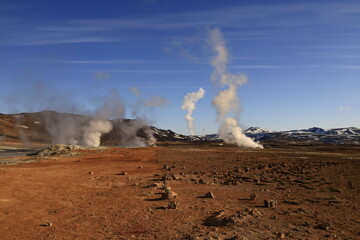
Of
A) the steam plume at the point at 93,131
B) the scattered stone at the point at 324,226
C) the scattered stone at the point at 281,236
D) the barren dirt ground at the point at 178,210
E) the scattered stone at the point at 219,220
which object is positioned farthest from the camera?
the steam plume at the point at 93,131

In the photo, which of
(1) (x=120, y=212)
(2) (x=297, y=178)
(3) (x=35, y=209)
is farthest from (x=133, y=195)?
(2) (x=297, y=178)

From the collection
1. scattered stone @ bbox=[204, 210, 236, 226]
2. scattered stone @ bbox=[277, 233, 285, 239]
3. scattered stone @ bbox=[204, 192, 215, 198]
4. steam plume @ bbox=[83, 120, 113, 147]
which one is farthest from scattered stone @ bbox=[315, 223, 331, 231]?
steam plume @ bbox=[83, 120, 113, 147]

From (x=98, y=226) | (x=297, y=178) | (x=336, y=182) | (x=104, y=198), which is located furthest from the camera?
(x=297, y=178)

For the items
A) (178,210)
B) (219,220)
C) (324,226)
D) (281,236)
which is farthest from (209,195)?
(281,236)

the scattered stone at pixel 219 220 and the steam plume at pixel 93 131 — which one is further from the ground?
the steam plume at pixel 93 131

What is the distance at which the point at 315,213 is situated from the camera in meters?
12.6

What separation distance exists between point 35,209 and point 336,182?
20733 mm

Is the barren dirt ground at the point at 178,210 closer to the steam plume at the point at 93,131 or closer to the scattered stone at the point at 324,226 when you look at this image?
the scattered stone at the point at 324,226

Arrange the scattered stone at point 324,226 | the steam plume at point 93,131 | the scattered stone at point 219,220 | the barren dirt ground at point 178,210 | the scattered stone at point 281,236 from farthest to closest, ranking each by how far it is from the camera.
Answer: the steam plume at point 93,131, the scattered stone at point 219,220, the scattered stone at point 324,226, the barren dirt ground at point 178,210, the scattered stone at point 281,236

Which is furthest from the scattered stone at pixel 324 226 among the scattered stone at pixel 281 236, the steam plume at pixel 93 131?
the steam plume at pixel 93 131

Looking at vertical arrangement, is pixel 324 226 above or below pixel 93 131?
below

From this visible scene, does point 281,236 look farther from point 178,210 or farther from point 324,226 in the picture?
point 178,210

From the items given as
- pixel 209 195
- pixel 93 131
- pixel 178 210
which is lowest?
A: pixel 178 210

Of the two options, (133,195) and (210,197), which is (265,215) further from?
(133,195)
